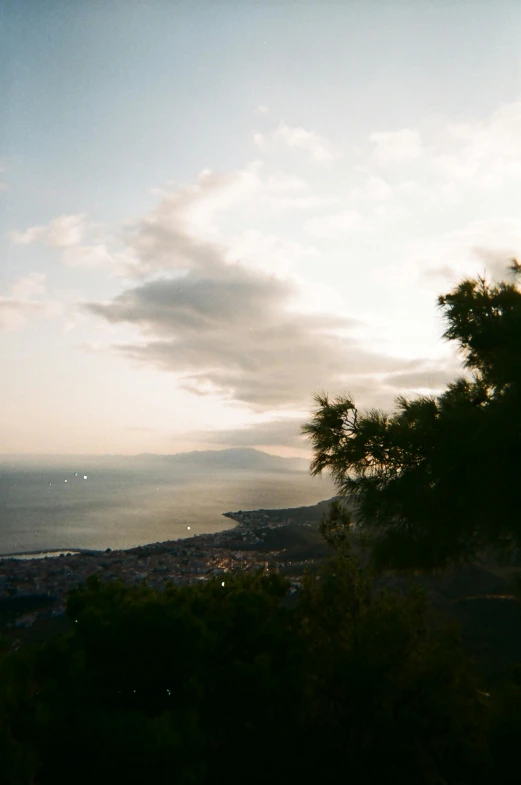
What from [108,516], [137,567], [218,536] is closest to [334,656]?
[137,567]

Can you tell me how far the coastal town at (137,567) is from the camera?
27.9 metres

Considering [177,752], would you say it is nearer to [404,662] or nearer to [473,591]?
[404,662]

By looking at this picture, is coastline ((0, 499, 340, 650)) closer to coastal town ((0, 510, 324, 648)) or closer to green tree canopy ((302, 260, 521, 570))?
coastal town ((0, 510, 324, 648))

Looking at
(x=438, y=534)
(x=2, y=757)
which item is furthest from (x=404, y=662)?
(x=2, y=757)

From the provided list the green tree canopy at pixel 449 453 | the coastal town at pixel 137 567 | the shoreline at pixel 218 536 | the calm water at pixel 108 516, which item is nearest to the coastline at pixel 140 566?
the coastal town at pixel 137 567

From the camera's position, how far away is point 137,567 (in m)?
37.6

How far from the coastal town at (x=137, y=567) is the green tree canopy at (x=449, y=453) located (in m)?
15.1

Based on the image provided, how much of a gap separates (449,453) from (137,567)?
114 ft

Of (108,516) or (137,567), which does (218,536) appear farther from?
(108,516)

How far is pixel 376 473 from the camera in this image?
7227 mm

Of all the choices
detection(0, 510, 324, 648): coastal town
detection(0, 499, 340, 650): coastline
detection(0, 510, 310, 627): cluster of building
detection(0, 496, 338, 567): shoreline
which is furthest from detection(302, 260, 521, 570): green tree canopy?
detection(0, 496, 338, 567): shoreline

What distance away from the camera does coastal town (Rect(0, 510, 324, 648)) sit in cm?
2792

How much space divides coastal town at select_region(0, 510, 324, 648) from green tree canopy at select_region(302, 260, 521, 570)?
15.1 m

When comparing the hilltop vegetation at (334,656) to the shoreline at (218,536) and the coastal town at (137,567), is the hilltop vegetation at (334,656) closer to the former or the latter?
the coastal town at (137,567)
